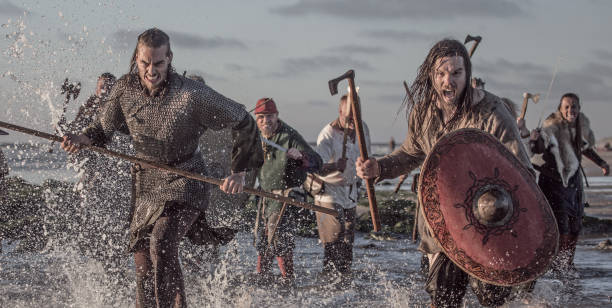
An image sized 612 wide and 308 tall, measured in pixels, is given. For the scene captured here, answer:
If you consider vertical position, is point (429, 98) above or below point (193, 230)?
above

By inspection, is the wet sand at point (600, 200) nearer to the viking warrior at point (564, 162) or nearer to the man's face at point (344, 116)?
the viking warrior at point (564, 162)

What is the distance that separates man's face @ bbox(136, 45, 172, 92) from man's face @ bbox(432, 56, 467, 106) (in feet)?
5.06

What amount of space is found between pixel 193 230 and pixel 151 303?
0.54m

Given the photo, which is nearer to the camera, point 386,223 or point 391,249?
point 391,249

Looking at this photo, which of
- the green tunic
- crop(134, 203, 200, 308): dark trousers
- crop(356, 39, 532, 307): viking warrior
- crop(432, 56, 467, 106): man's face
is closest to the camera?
crop(356, 39, 532, 307): viking warrior

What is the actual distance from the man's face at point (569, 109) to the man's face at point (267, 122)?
3.02 metres

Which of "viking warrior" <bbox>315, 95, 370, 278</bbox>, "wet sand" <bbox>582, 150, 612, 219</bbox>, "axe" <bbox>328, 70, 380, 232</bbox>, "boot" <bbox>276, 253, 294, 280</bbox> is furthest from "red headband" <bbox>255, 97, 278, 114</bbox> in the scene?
"wet sand" <bbox>582, 150, 612, 219</bbox>

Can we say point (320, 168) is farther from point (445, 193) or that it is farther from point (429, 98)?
point (445, 193)

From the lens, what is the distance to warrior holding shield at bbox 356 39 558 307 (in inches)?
147

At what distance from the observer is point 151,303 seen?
14.6 ft

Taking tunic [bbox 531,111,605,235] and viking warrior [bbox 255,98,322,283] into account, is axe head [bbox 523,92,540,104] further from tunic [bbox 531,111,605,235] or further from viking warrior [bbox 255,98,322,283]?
viking warrior [bbox 255,98,322,283]

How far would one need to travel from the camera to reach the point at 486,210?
12.3 ft

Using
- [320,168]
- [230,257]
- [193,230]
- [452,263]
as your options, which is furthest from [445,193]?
[230,257]

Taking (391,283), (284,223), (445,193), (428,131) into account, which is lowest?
(391,283)
